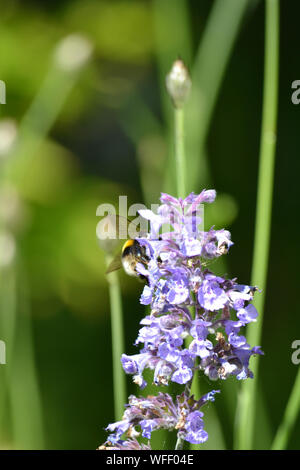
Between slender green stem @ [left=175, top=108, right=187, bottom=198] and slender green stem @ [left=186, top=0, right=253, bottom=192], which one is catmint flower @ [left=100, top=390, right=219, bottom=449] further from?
slender green stem @ [left=186, top=0, right=253, bottom=192]

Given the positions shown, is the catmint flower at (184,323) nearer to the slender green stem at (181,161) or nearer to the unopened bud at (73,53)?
the slender green stem at (181,161)

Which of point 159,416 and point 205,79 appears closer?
point 159,416

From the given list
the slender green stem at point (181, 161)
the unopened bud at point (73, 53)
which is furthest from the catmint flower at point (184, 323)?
the unopened bud at point (73, 53)

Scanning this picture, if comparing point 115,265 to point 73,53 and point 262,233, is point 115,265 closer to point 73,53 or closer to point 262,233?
point 262,233

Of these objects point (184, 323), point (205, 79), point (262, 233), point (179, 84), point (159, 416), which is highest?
point (205, 79)

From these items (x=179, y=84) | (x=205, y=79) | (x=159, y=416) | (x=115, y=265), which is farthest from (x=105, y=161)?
(x=159, y=416)

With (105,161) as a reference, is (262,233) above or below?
below
